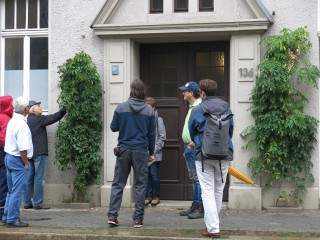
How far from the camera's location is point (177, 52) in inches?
416

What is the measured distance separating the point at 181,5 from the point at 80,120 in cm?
260

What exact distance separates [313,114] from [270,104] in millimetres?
762

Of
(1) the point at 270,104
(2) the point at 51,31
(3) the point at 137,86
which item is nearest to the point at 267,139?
(1) the point at 270,104

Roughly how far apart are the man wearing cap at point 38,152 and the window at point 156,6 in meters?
2.31

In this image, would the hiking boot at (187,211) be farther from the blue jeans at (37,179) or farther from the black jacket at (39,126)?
the black jacket at (39,126)

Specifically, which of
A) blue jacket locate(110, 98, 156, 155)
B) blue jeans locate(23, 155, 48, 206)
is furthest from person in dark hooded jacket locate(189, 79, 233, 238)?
blue jeans locate(23, 155, 48, 206)

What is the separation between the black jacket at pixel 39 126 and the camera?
33.1 ft

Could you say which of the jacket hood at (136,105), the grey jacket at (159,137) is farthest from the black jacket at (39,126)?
the jacket hood at (136,105)

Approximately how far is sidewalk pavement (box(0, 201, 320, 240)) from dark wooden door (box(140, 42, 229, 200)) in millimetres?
650

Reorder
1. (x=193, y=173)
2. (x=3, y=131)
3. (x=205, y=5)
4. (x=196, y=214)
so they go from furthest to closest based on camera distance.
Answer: (x=205, y=5) → (x=196, y=214) → (x=193, y=173) → (x=3, y=131)

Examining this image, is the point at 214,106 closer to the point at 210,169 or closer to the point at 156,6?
the point at 210,169

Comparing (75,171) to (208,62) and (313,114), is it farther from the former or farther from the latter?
(313,114)

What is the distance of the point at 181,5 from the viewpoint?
10.1 metres

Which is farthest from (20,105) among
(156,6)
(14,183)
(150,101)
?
(156,6)
